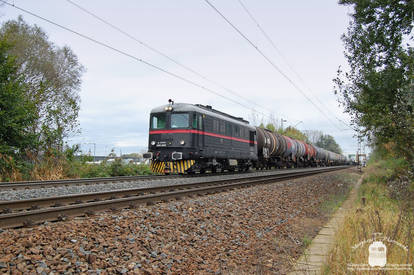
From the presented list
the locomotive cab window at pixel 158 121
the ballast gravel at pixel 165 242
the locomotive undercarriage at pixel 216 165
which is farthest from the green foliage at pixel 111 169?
the ballast gravel at pixel 165 242

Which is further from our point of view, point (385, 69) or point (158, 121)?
point (158, 121)

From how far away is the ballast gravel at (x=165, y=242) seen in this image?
3.60 metres

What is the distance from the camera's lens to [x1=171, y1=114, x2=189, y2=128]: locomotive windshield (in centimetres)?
1466

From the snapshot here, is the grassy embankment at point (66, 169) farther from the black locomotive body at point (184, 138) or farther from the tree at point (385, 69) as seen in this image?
the tree at point (385, 69)

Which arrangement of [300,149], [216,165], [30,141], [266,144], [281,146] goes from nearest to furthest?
[30,141] → [216,165] → [266,144] → [281,146] → [300,149]

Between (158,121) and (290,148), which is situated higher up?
(158,121)

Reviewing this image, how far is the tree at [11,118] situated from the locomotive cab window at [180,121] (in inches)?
239

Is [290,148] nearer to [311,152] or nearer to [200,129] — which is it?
[311,152]

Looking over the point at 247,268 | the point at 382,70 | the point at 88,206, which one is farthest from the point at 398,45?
the point at 88,206

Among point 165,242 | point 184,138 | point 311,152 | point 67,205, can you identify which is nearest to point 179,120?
point 184,138

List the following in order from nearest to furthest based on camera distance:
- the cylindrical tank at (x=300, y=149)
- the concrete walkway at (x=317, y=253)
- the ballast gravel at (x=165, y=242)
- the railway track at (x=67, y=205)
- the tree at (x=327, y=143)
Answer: the ballast gravel at (x=165, y=242)
the concrete walkway at (x=317, y=253)
the railway track at (x=67, y=205)
the cylindrical tank at (x=300, y=149)
the tree at (x=327, y=143)

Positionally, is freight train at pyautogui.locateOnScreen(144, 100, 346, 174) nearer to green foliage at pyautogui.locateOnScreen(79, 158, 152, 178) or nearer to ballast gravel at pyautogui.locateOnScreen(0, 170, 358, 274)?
green foliage at pyautogui.locateOnScreen(79, 158, 152, 178)

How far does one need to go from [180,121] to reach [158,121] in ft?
4.25

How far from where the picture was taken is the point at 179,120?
14844 millimetres
